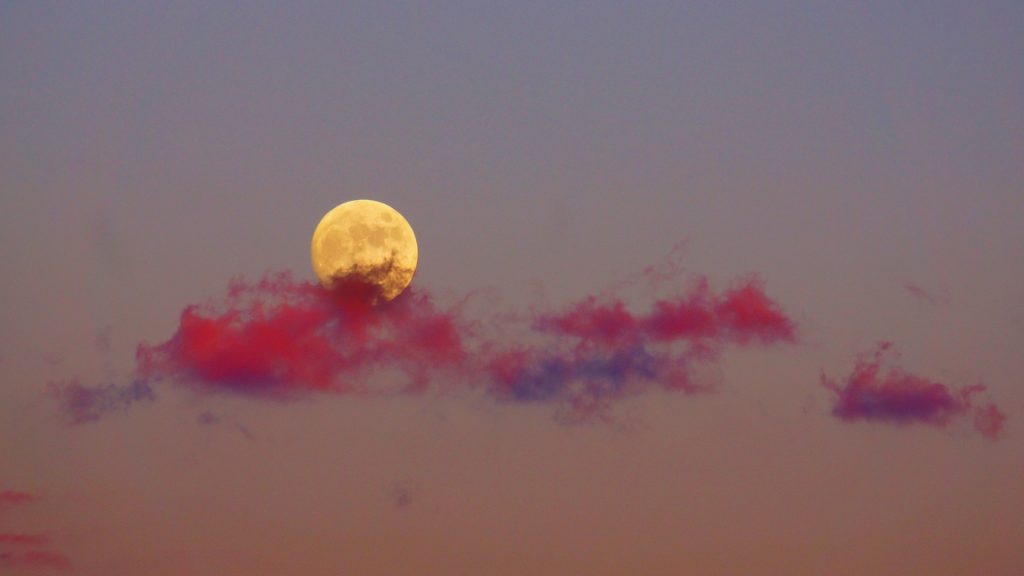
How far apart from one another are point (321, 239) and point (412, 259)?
7191mm

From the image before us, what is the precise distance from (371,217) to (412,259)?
4.80 metres

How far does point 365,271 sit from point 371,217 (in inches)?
170

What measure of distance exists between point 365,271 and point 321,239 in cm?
467

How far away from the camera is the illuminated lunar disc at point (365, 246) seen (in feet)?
258

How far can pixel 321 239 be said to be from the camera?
264 ft

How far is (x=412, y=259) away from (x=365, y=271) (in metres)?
4.73

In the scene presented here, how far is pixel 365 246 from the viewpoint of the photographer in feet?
258

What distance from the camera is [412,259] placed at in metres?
82.2

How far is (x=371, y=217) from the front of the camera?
263ft

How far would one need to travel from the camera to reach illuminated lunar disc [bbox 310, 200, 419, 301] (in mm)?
78750

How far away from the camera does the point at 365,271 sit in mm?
78875
